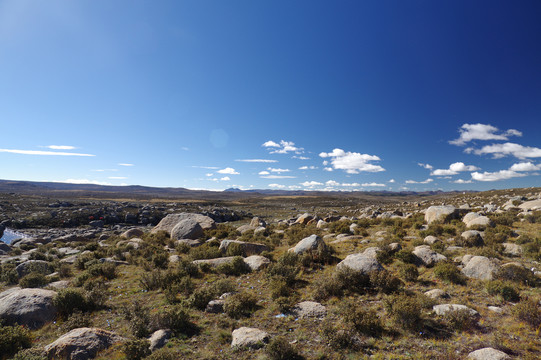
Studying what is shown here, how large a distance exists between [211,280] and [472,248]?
52.6ft

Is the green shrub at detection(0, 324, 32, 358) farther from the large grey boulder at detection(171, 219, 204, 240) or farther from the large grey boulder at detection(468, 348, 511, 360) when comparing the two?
the large grey boulder at detection(171, 219, 204, 240)

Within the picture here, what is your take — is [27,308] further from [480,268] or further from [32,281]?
[480,268]

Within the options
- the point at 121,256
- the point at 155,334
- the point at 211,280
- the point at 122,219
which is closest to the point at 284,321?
the point at 155,334

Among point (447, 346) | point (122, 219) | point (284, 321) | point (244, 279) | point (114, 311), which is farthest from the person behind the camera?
point (122, 219)

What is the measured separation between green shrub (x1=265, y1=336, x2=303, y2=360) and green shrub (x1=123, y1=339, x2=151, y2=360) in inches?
146

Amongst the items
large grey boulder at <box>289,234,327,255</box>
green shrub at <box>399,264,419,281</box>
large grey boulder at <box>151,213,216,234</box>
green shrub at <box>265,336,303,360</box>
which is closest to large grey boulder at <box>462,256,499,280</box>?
green shrub at <box>399,264,419,281</box>

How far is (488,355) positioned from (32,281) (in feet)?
66.7

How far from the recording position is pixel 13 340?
7.22m

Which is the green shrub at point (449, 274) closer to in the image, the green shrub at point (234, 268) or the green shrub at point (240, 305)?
the green shrub at point (240, 305)

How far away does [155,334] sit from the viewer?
775cm

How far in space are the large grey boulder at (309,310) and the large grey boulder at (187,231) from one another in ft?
57.3

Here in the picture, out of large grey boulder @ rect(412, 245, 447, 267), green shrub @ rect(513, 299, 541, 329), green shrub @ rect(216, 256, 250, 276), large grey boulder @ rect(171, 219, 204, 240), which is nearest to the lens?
green shrub @ rect(513, 299, 541, 329)

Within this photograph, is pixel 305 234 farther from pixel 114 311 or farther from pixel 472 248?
pixel 114 311

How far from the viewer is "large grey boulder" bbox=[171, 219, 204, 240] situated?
23.9 meters
